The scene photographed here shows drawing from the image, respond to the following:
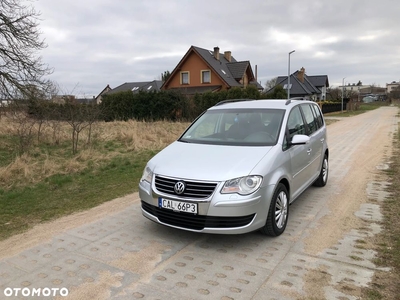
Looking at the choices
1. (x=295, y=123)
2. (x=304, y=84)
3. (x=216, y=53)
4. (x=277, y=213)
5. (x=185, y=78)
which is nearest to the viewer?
(x=277, y=213)

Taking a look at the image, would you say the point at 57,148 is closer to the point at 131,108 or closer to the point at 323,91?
the point at 131,108

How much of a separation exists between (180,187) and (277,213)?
138 centimetres

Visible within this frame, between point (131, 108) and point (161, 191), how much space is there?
2495 centimetres

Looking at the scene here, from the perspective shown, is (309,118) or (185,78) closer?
(309,118)

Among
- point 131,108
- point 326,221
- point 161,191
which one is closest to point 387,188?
point 326,221

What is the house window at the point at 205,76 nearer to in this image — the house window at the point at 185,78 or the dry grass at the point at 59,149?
the house window at the point at 185,78

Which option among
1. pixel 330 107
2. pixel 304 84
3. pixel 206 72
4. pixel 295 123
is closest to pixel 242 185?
pixel 295 123

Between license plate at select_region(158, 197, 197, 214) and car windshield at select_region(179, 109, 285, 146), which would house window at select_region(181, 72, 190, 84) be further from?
license plate at select_region(158, 197, 197, 214)

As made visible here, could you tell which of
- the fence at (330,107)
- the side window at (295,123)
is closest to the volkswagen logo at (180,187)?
the side window at (295,123)

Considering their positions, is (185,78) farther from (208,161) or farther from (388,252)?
(388,252)

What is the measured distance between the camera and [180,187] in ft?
12.5

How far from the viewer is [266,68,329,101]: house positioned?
170 feet

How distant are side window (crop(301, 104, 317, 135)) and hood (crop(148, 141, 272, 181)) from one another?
1.90 meters

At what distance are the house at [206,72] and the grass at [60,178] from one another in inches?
969
